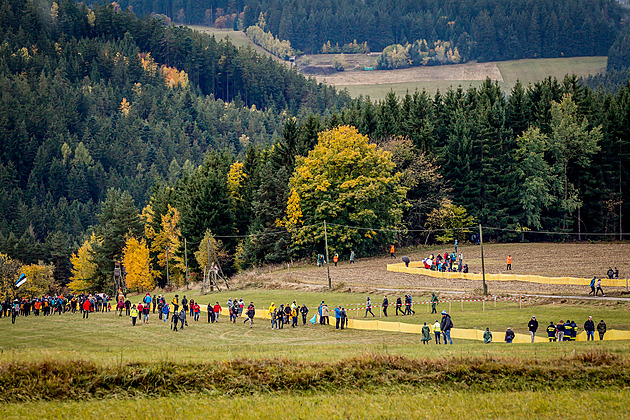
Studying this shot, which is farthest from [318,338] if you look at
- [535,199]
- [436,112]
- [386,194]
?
[436,112]

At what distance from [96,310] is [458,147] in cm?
5287

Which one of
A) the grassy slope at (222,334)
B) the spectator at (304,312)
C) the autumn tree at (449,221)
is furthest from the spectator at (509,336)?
the autumn tree at (449,221)

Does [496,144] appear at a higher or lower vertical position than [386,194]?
higher

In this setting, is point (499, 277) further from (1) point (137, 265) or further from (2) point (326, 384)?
(1) point (137, 265)

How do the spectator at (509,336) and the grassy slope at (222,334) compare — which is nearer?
the spectator at (509,336)

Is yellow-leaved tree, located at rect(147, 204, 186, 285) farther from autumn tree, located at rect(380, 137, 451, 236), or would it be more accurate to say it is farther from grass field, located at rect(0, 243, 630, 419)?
grass field, located at rect(0, 243, 630, 419)

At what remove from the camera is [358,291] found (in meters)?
58.4

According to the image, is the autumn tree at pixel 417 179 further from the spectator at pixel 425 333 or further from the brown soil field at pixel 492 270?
the spectator at pixel 425 333

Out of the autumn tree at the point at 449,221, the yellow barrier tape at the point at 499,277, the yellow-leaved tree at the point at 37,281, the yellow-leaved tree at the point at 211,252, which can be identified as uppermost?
the autumn tree at the point at 449,221

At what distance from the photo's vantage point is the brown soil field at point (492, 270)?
56909 millimetres

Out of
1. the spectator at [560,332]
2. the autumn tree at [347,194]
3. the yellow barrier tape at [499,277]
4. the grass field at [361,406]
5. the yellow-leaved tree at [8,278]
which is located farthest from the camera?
the yellow-leaved tree at [8,278]

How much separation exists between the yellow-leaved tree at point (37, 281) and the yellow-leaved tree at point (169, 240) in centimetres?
3023

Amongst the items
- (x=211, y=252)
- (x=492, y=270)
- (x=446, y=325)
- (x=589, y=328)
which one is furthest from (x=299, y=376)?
(x=211, y=252)

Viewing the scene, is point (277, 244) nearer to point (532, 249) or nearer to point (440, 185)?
point (440, 185)
